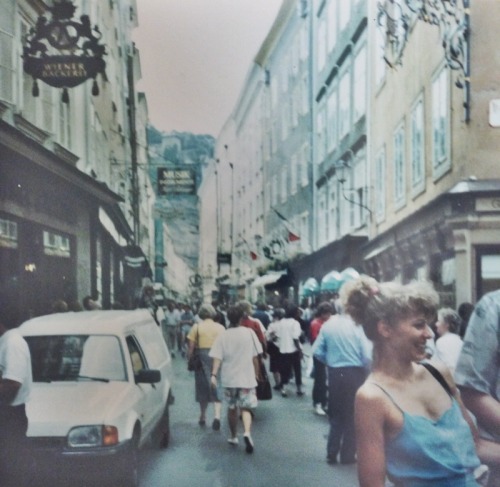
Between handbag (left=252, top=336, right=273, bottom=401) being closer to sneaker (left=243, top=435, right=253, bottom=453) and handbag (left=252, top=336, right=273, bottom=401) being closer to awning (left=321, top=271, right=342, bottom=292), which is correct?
sneaker (left=243, top=435, right=253, bottom=453)

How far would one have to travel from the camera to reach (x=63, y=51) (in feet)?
A: 9.69

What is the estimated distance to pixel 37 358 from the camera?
2.88 m

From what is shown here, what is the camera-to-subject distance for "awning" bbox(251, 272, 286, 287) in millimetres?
3064

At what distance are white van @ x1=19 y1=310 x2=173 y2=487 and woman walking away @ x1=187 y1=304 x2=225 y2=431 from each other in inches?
9.9

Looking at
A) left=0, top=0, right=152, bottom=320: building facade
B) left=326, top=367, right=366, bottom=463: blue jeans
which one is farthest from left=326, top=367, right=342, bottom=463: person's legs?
left=0, top=0, right=152, bottom=320: building facade

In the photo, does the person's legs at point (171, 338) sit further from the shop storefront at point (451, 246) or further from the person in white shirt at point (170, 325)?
→ the shop storefront at point (451, 246)

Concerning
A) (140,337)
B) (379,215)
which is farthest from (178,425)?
(379,215)

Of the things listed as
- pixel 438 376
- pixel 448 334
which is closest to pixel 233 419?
pixel 448 334

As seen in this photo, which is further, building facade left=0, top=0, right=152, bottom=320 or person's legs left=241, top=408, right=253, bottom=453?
person's legs left=241, top=408, right=253, bottom=453

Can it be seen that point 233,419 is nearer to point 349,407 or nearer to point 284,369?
point 349,407

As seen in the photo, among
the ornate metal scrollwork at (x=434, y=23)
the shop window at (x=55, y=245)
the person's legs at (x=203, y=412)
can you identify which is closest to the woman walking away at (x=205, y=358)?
the person's legs at (x=203, y=412)

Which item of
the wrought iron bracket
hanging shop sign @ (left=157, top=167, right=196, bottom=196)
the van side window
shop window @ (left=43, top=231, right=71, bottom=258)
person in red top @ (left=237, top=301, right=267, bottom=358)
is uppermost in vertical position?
the wrought iron bracket

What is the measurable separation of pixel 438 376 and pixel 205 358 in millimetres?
1973

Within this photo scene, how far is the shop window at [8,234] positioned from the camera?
2688 millimetres
